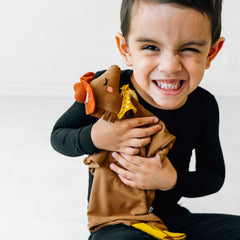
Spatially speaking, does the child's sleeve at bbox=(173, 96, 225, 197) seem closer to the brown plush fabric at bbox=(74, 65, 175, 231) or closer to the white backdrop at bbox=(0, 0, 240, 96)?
the brown plush fabric at bbox=(74, 65, 175, 231)

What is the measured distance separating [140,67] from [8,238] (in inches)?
24.6

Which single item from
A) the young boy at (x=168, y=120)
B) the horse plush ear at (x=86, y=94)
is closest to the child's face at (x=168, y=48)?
the young boy at (x=168, y=120)

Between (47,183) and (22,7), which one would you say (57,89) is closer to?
(22,7)

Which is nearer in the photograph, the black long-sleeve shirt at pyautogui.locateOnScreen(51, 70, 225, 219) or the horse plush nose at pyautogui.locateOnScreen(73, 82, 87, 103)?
the horse plush nose at pyautogui.locateOnScreen(73, 82, 87, 103)

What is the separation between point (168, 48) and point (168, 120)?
0.19 m

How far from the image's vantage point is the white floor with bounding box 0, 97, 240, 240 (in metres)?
1.06

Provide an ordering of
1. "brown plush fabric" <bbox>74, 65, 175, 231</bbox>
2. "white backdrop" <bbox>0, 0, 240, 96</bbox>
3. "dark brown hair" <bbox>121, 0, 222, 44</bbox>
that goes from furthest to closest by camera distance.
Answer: "white backdrop" <bbox>0, 0, 240, 96</bbox> → "brown plush fabric" <bbox>74, 65, 175, 231</bbox> → "dark brown hair" <bbox>121, 0, 222, 44</bbox>

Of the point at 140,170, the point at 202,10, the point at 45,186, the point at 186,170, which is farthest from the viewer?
the point at 45,186

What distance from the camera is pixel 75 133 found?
2.60ft

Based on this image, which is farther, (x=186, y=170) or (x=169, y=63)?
(x=186, y=170)

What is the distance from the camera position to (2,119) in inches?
73.5

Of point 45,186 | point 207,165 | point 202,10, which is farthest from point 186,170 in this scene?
point 45,186

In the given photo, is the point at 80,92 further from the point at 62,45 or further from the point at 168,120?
the point at 62,45

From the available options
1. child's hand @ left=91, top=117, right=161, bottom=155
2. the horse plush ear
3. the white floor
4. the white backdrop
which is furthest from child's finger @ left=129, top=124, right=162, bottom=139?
the white backdrop
